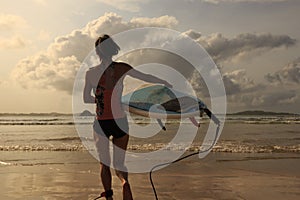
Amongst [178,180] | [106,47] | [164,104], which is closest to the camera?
[106,47]

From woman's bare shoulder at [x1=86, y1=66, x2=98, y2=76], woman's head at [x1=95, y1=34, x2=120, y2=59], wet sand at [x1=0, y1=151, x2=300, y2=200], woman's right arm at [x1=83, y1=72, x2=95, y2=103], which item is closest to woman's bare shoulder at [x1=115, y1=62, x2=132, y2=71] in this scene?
woman's head at [x1=95, y1=34, x2=120, y2=59]

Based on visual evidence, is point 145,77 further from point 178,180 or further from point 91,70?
point 178,180

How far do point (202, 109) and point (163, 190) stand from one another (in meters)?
2.20

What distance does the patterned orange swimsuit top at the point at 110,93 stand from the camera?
4.25m

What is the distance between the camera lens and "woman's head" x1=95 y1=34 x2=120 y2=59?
4.20 meters

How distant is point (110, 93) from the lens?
429cm

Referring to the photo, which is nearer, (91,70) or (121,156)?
(91,70)

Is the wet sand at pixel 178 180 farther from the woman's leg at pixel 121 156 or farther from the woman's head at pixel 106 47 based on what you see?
the woman's head at pixel 106 47

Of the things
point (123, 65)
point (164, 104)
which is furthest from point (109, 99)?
point (164, 104)

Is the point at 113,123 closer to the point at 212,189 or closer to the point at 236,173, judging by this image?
the point at 212,189

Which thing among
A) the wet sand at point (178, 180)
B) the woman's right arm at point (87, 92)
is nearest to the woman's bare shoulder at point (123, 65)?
the woman's right arm at point (87, 92)

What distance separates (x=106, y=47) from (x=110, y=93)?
0.48 m

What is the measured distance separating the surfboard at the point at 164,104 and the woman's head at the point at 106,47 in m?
0.69

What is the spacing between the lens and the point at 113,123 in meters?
4.30
